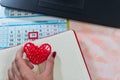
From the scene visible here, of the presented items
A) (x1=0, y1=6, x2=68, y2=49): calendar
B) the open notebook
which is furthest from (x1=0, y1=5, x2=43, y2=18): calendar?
the open notebook

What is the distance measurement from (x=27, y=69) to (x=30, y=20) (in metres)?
0.24

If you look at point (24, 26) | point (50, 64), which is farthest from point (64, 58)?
point (24, 26)

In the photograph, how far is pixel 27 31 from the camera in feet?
2.91

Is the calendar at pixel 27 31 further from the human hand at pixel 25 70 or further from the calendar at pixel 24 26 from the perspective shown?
the human hand at pixel 25 70

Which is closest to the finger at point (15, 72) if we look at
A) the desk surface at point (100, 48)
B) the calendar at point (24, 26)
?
the calendar at point (24, 26)

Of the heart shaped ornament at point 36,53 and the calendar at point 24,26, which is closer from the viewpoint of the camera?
the heart shaped ornament at point 36,53

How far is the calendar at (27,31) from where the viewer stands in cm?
88

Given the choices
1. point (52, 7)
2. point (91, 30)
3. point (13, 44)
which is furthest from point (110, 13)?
point (13, 44)

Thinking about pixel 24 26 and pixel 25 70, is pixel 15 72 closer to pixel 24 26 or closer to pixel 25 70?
pixel 25 70

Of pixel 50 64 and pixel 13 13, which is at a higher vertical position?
pixel 13 13

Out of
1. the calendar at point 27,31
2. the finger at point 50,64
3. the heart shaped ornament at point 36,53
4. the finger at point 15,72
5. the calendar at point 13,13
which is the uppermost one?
the calendar at point 13,13

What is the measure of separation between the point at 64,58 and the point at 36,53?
10cm

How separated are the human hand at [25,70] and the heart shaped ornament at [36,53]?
16 millimetres

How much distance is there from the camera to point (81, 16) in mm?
882
